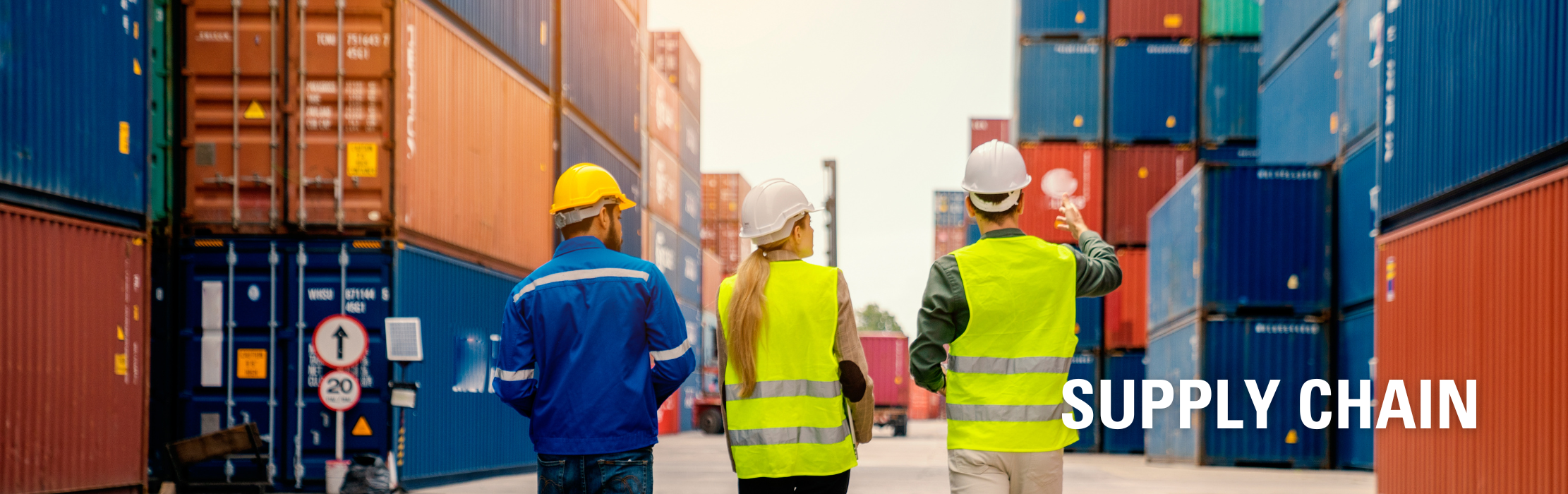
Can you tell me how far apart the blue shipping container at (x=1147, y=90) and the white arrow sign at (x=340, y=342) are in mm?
17903

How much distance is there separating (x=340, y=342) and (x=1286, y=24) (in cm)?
1630

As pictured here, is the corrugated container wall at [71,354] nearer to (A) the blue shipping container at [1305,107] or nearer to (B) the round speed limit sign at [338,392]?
(B) the round speed limit sign at [338,392]

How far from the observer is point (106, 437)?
11258 millimetres

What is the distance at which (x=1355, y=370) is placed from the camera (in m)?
19.5

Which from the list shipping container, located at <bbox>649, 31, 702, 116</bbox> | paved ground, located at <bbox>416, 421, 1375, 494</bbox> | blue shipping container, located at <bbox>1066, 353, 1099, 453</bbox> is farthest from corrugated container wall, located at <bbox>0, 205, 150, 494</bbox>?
shipping container, located at <bbox>649, 31, 702, 116</bbox>

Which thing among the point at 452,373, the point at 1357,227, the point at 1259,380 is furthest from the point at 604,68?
the point at 1357,227

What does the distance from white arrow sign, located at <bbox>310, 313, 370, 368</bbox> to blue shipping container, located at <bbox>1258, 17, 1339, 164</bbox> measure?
46.2 ft

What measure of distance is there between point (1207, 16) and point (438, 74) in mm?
16996

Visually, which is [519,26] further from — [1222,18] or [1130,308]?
[1222,18]

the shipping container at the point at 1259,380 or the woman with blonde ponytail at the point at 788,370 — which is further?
the shipping container at the point at 1259,380

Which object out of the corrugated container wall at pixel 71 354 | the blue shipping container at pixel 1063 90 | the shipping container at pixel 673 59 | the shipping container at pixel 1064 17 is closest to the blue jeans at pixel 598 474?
the corrugated container wall at pixel 71 354

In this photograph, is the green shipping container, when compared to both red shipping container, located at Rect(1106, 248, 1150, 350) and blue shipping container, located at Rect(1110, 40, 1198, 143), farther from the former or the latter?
red shipping container, located at Rect(1106, 248, 1150, 350)

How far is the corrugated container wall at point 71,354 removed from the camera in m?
9.97

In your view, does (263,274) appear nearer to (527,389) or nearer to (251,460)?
(251,460)
